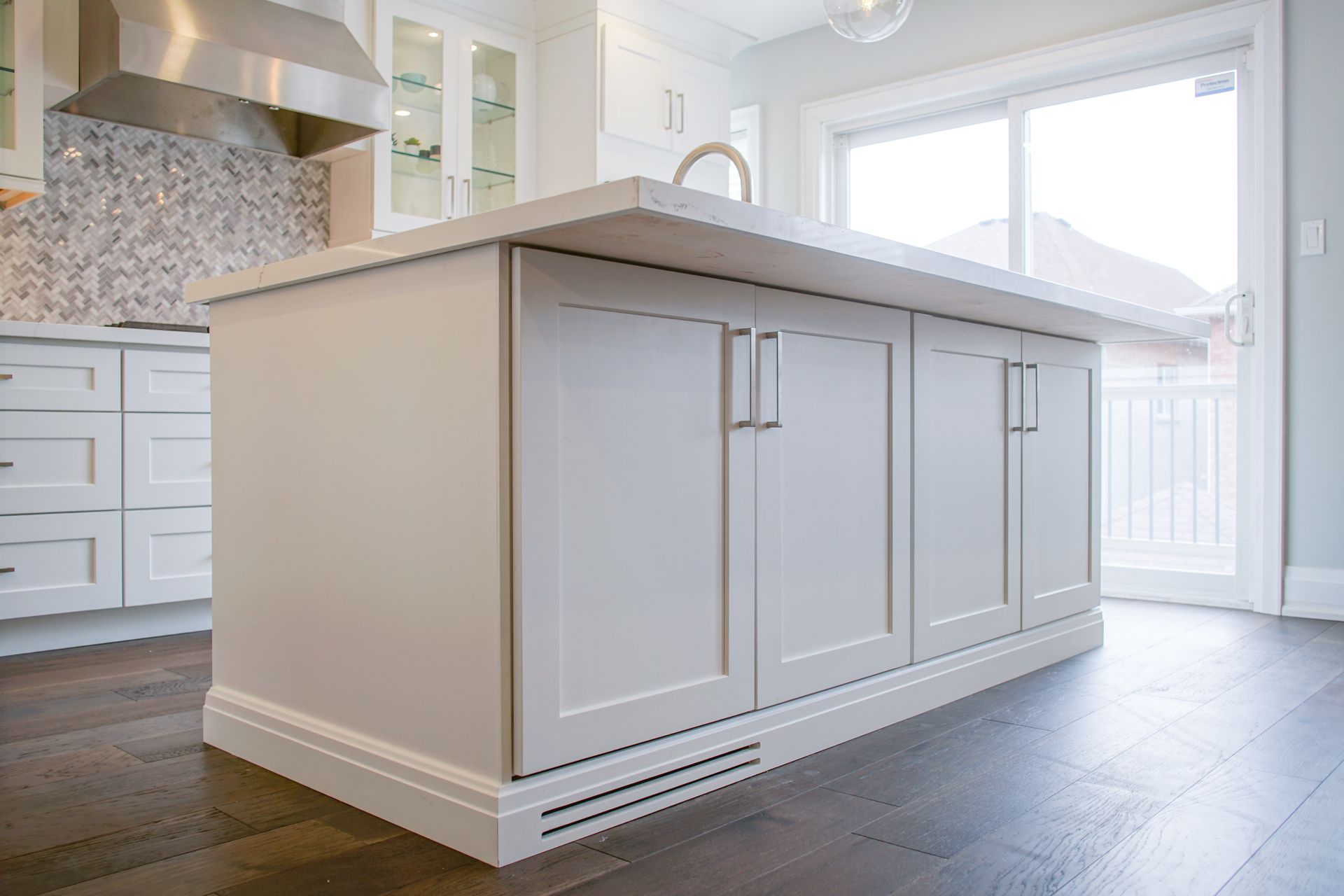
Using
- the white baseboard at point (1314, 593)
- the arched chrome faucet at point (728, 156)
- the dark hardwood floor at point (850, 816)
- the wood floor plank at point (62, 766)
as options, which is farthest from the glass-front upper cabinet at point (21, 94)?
the white baseboard at point (1314, 593)

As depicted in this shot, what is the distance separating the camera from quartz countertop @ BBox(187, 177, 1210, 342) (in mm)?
1183

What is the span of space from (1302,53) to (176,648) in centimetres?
391

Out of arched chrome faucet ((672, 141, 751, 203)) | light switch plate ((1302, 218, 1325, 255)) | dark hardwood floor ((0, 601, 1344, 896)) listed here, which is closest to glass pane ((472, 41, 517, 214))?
arched chrome faucet ((672, 141, 751, 203))

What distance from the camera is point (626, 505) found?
1446 millimetres

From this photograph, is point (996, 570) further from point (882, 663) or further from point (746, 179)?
point (746, 179)

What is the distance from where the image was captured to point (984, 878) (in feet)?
4.04

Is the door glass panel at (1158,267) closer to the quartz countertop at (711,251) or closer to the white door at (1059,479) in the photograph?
the white door at (1059,479)

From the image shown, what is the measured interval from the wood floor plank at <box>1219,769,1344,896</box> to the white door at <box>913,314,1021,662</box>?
0.72 m

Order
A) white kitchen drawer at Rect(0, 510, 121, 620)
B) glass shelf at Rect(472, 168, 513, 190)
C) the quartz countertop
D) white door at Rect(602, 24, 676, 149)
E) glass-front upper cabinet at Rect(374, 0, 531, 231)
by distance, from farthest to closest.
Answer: white door at Rect(602, 24, 676, 149) → glass shelf at Rect(472, 168, 513, 190) → glass-front upper cabinet at Rect(374, 0, 531, 231) → white kitchen drawer at Rect(0, 510, 121, 620) → the quartz countertop

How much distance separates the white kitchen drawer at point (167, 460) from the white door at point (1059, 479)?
226 cm

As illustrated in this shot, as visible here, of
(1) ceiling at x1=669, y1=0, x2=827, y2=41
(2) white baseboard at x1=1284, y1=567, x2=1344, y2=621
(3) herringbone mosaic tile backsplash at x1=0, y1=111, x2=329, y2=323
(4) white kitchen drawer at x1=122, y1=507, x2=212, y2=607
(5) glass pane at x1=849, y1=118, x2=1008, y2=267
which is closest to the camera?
(4) white kitchen drawer at x1=122, y1=507, x2=212, y2=607

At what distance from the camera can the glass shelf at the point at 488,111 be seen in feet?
13.1

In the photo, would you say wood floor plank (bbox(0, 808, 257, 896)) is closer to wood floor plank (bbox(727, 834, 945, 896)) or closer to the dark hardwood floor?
the dark hardwood floor

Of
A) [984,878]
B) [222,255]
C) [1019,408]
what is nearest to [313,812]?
[984,878]
